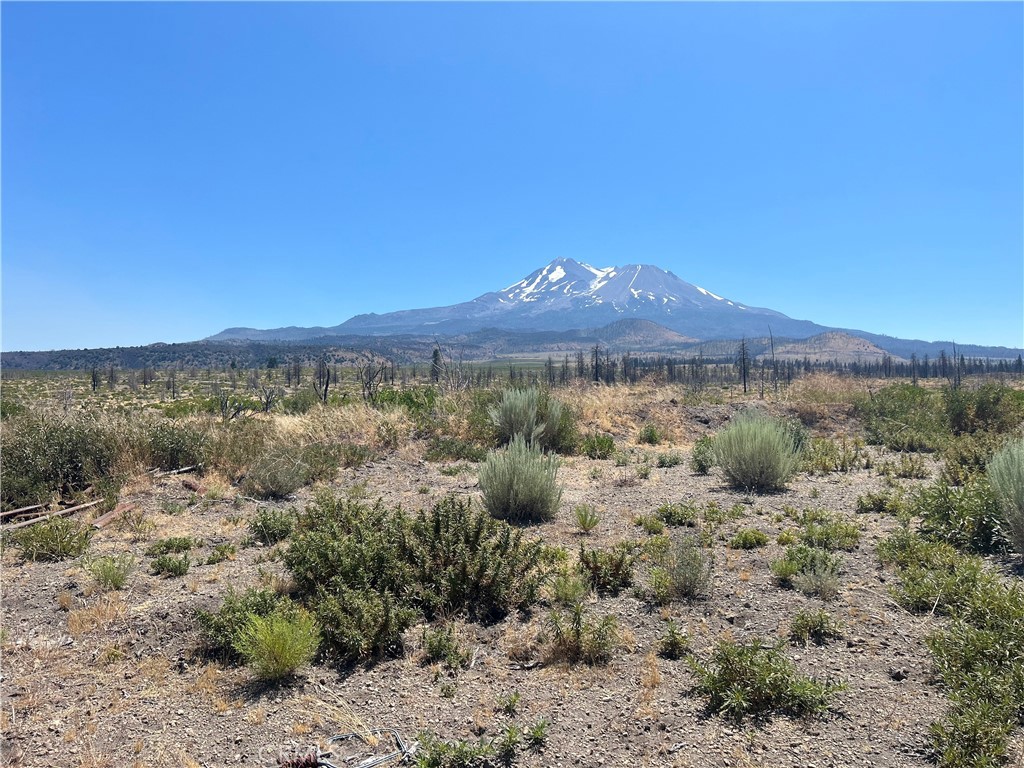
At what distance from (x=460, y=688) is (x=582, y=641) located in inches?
33.1

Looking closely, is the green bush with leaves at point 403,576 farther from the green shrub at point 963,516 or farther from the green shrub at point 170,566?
the green shrub at point 963,516

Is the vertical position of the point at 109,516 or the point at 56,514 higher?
the point at 56,514

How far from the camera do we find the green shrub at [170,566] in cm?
516

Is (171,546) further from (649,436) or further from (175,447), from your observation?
(649,436)

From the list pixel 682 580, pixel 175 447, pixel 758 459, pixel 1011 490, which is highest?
pixel 1011 490

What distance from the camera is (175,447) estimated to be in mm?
9227

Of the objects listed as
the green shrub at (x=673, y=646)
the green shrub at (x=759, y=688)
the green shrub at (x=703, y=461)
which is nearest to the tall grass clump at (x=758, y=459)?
the green shrub at (x=703, y=461)

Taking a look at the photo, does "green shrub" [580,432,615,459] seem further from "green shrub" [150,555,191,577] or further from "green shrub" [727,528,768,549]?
"green shrub" [150,555,191,577]

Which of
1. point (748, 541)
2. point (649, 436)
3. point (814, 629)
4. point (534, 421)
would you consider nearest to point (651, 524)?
point (748, 541)

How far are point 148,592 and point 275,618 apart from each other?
6.40 ft

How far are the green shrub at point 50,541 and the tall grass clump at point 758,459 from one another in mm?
8244

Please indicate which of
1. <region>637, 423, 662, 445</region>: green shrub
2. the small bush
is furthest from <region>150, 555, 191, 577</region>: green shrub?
<region>637, 423, 662, 445</region>: green shrub

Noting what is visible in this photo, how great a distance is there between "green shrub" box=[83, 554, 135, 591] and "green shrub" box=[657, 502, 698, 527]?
548 cm

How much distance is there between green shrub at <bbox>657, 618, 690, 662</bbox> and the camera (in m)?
3.70
